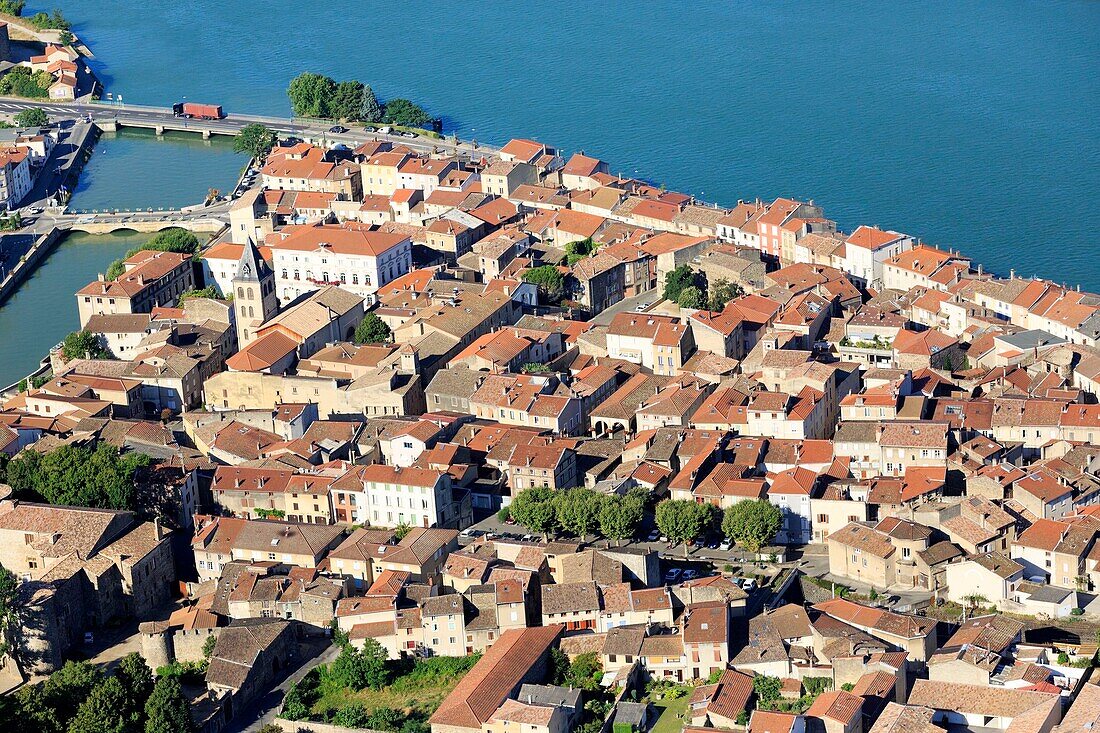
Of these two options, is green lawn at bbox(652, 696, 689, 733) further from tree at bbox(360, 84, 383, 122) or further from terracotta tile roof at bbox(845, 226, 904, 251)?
tree at bbox(360, 84, 383, 122)

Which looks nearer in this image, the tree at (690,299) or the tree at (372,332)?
the tree at (372,332)

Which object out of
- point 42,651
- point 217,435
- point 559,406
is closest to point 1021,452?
point 559,406

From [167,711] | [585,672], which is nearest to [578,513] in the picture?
[585,672]

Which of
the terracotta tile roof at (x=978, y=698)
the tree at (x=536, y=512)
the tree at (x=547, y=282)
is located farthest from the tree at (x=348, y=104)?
the terracotta tile roof at (x=978, y=698)

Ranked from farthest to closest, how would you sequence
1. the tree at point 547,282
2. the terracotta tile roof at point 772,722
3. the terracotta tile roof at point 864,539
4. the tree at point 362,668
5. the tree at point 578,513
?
the tree at point 547,282 → the tree at point 578,513 → the terracotta tile roof at point 864,539 → the tree at point 362,668 → the terracotta tile roof at point 772,722

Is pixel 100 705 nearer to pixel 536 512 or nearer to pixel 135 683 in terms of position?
pixel 135 683

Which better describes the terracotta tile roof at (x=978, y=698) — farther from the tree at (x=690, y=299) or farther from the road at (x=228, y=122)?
the road at (x=228, y=122)
